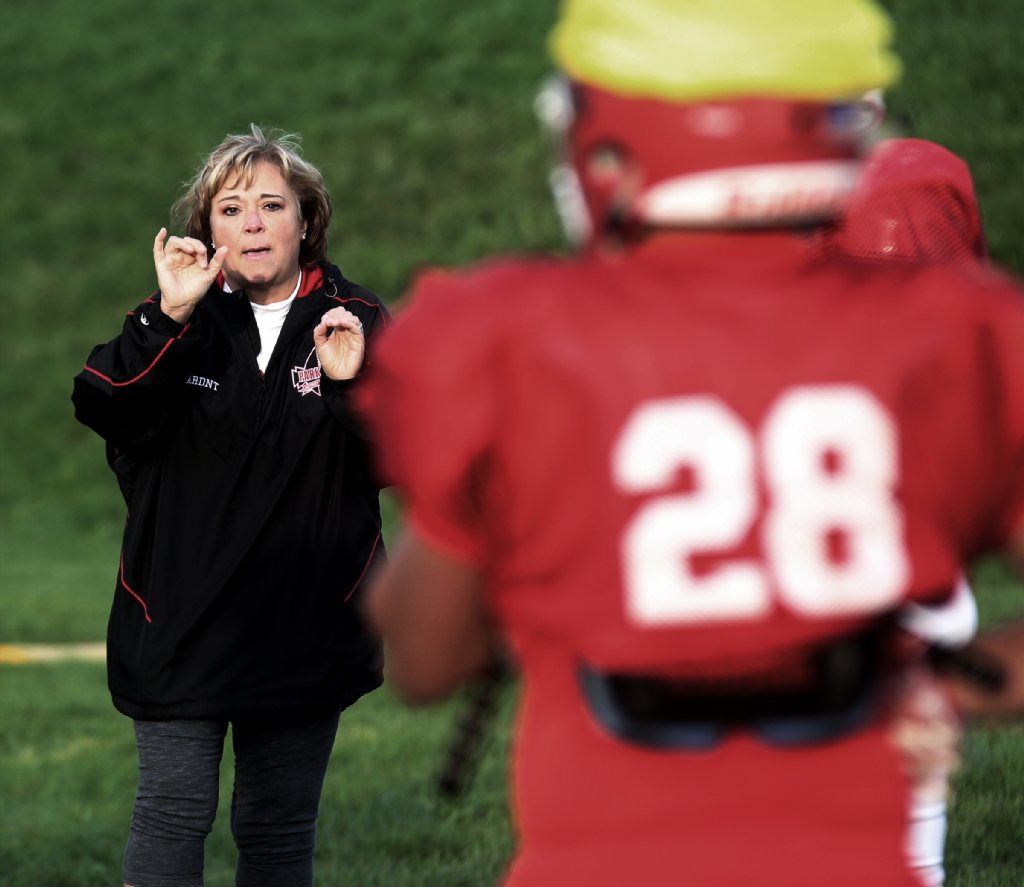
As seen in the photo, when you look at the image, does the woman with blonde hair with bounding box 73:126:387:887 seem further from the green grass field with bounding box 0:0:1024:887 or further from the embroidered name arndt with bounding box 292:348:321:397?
the green grass field with bounding box 0:0:1024:887

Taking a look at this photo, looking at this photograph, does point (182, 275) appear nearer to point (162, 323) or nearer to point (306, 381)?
point (162, 323)

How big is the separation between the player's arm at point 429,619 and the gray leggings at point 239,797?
237 centimetres

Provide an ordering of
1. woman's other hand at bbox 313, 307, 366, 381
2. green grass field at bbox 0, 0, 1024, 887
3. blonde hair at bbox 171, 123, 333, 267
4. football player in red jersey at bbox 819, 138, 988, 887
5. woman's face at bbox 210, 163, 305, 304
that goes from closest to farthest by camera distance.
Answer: football player in red jersey at bbox 819, 138, 988, 887 → woman's other hand at bbox 313, 307, 366, 381 → woman's face at bbox 210, 163, 305, 304 → blonde hair at bbox 171, 123, 333, 267 → green grass field at bbox 0, 0, 1024, 887

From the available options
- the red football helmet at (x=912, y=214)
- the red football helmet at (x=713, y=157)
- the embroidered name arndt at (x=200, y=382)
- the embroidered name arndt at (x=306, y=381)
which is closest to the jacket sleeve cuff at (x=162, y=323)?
the embroidered name arndt at (x=200, y=382)

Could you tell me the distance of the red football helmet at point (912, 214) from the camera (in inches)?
128

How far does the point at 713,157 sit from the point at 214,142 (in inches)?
809

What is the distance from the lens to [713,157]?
193 cm

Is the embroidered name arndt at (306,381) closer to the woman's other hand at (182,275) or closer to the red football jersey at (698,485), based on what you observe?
the woman's other hand at (182,275)

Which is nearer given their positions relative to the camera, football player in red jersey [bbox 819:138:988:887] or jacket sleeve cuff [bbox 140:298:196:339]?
football player in red jersey [bbox 819:138:988:887]

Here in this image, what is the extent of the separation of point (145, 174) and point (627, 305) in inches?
797

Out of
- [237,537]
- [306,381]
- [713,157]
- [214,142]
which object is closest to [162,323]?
[306,381]

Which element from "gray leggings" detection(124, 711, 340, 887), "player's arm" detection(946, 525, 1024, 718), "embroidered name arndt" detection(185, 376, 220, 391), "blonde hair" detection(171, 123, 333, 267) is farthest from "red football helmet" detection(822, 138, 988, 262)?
"gray leggings" detection(124, 711, 340, 887)

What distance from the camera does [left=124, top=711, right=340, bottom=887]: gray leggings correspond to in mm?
4387

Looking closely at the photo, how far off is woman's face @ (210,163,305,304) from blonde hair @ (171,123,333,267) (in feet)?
0.08
